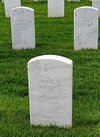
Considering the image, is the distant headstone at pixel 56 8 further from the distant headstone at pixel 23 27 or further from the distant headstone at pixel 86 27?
the distant headstone at pixel 86 27

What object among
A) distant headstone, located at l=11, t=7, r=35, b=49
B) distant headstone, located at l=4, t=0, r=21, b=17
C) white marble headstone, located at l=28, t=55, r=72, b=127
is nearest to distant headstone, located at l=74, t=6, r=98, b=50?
distant headstone, located at l=11, t=7, r=35, b=49

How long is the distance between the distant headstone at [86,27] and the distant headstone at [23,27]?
0.98m

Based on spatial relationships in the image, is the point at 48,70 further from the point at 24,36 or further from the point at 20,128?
the point at 24,36

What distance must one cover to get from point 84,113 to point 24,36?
4.04m

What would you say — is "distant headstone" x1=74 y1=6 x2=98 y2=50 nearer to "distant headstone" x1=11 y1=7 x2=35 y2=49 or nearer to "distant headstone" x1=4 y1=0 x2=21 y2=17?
"distant headstone" x1=11 y1=7 x2=35 y2=49

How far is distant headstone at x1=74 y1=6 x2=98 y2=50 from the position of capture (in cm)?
802

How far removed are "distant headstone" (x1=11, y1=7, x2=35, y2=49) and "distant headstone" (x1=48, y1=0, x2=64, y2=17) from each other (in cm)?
480

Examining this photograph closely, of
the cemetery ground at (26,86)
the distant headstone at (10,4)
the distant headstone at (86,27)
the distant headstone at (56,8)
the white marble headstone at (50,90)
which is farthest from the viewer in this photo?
the distant headstone at (10,4)

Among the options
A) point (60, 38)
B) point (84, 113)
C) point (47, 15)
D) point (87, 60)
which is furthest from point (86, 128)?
point (47, 15)

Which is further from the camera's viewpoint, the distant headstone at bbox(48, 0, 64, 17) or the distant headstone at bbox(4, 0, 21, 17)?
the distant headstone at bbox(4, 0, 21, 17)

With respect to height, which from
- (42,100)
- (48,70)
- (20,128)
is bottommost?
(20,128)

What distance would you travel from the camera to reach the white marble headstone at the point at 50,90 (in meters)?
4.30

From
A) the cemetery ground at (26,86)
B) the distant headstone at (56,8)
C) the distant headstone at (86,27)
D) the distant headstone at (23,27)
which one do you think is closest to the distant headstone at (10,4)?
the distant headstone at (56,8)

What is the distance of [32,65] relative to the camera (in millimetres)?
4367
